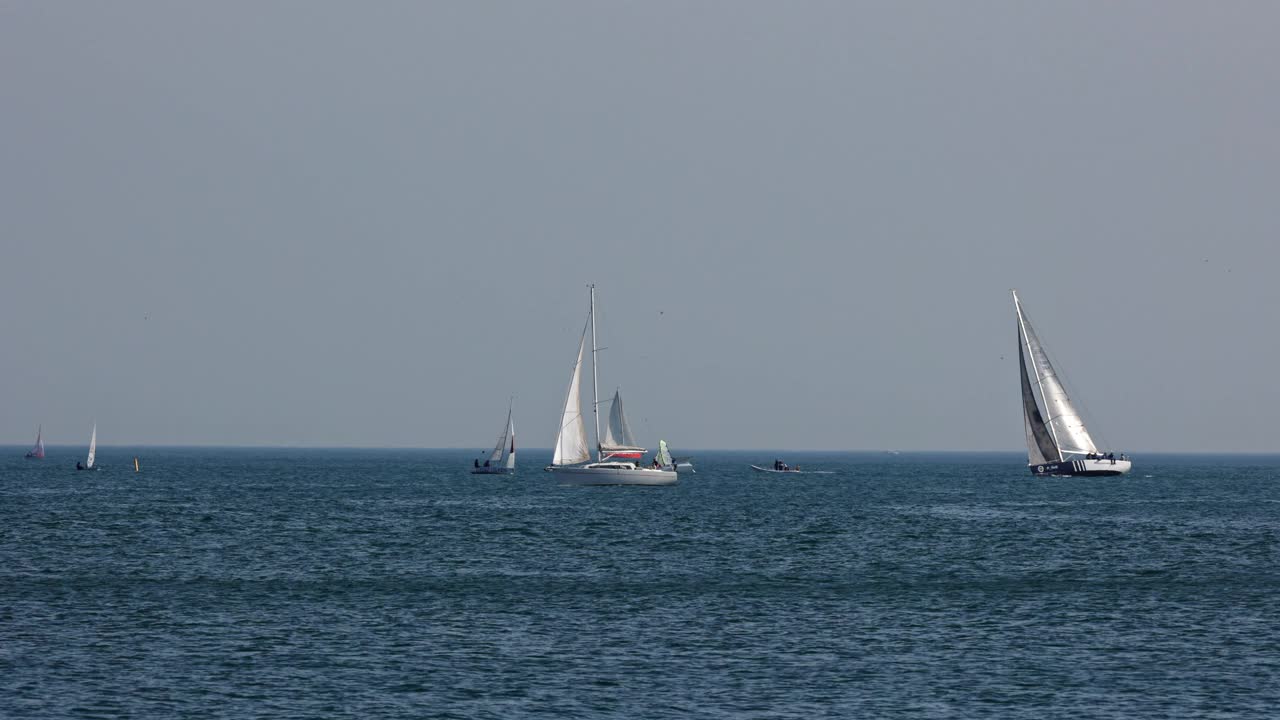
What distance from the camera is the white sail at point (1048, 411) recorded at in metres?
165

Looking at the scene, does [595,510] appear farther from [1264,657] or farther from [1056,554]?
[1264,657]

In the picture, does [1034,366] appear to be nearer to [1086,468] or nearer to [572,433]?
[1086,468]

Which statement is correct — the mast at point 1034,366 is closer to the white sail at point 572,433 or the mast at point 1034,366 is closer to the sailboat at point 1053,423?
the sailboat at point 1053,423

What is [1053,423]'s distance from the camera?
165875 mm

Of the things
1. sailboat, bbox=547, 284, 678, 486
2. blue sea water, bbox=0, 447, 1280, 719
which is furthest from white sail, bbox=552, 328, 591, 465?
blue sea water, bbox=0, 447, 1280, 719

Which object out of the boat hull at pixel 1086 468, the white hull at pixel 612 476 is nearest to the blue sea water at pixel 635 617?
the white hull at pixel 612 476

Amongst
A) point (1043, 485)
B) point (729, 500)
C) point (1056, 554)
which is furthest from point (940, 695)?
point (1043, 485)

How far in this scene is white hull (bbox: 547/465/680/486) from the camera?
460ft

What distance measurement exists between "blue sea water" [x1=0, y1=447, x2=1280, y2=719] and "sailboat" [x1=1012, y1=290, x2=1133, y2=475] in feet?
206

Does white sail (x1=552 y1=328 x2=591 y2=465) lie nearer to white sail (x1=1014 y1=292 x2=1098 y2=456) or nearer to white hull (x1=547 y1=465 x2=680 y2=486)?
white hull (x1=547 y1=465 x2=680 y2=486)

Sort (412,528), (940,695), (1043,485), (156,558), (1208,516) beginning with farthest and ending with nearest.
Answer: (1043,485) < (1208,516) < (412,528) < (156,558) < (940,695)

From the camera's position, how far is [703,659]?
43031 millimetres

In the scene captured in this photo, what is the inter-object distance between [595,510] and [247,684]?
73459 millimetres

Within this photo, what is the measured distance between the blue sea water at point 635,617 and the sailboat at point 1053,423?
62885 mm
